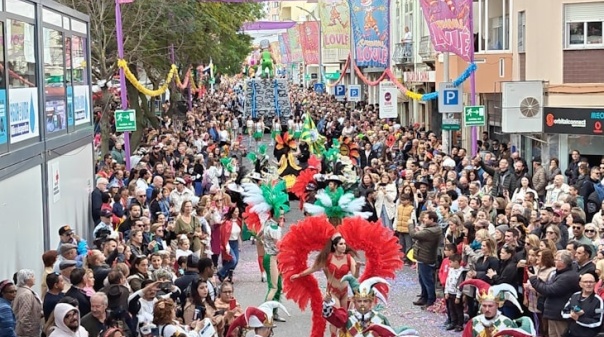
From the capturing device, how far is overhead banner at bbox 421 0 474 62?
25.2 meters

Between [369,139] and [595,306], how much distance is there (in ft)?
68.9

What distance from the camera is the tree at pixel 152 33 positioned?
1225 inches

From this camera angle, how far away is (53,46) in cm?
1680

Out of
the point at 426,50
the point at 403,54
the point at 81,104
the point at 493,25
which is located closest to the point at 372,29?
the point at 426,50

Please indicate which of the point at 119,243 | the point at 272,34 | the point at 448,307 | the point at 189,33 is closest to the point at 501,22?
the point at 189,33

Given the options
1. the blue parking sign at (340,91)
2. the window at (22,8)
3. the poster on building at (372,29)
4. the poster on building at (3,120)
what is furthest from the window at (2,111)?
the blue parking sign at (340,91)

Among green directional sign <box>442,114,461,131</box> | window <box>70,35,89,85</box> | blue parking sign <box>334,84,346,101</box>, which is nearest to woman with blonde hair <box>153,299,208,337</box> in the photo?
window <box>70,35,89,85</box>

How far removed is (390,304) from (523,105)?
8.88 metres

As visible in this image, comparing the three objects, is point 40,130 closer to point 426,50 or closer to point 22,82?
point 22,82

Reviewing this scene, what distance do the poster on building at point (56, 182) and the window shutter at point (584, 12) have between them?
1457 centimetres

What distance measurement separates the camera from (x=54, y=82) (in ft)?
54.5

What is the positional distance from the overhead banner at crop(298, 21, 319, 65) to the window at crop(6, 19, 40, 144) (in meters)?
45.2

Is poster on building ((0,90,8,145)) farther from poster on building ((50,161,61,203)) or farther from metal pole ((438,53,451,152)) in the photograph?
metal pole ((438,53,451,152))

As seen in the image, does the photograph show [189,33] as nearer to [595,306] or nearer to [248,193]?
[248,193]
